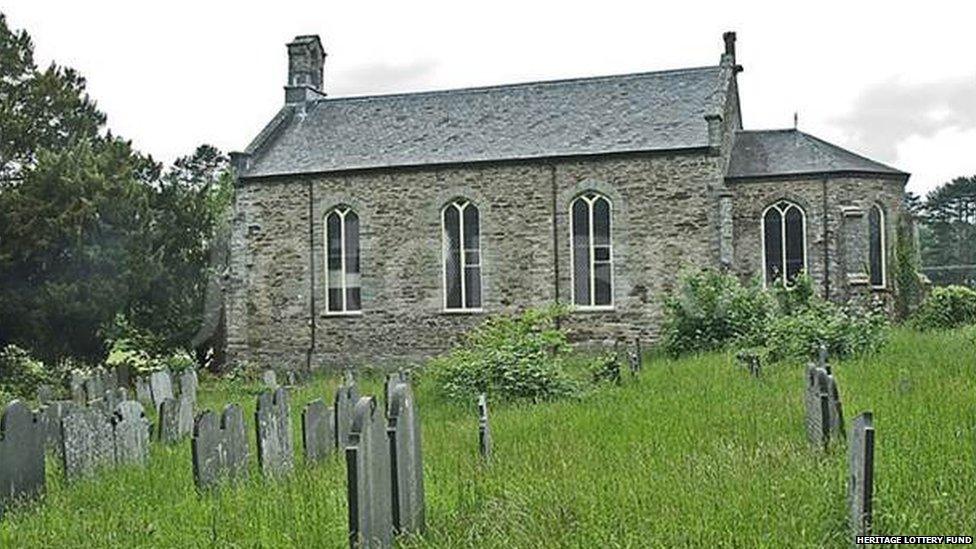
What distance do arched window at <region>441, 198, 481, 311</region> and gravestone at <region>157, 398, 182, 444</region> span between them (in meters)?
15.5

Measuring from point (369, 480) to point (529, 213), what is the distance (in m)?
22.2

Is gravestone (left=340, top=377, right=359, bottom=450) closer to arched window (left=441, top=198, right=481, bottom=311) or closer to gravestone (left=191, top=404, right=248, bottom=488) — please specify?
gravestone (left=191, top=404, right=248, bottom=488)

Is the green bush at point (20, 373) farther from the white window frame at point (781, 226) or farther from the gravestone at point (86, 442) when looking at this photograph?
the white window frame at point (781, 226)

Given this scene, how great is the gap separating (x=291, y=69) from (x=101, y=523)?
27219mm

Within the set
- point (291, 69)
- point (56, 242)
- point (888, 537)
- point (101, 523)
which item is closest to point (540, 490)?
point (888, 537)

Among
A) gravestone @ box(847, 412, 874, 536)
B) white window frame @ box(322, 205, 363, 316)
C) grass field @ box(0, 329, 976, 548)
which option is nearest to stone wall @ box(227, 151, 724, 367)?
white window frame @ box(322, 205, 363, 316)

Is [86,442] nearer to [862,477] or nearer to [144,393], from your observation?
[862,477]

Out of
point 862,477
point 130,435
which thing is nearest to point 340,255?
point 130,435

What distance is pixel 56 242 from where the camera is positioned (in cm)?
2566

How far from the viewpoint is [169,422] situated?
14312 millimetres

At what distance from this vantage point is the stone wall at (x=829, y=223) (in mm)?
27547

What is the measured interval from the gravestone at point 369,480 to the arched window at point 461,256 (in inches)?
872

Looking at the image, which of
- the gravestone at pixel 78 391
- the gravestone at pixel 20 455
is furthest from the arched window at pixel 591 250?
the gravestone at pixel 20 455

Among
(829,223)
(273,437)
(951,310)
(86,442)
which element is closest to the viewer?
(273,437)
